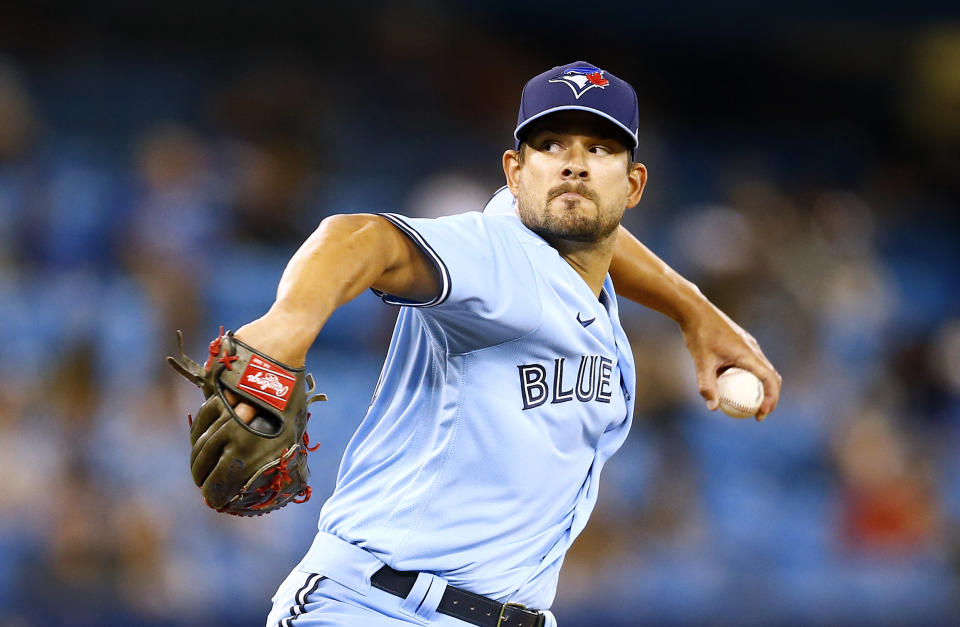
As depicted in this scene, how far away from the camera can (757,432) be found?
7.34m

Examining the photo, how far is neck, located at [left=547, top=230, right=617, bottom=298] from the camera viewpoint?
8.86 ft

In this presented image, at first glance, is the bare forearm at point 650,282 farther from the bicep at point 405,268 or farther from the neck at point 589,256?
the bicep at point 405,268

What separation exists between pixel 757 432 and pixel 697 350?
4311mm

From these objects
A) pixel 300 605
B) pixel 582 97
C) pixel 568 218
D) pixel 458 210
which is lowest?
pixel 300 605

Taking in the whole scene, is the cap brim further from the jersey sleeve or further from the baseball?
the baseball

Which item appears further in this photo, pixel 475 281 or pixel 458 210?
pixel 458 210

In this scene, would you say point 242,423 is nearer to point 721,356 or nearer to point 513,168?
point 513,168

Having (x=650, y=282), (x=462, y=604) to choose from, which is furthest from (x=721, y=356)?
(x=462, y=604)

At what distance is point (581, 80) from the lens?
2635 mm

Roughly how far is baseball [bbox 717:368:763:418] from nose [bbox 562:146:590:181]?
2.85 feet

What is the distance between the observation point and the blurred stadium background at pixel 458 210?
5.88m

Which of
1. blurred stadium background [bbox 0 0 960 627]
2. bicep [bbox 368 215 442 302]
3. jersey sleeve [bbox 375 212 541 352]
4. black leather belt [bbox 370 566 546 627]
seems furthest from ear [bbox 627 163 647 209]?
blurred stadium background [bbox 0 0 960 627]

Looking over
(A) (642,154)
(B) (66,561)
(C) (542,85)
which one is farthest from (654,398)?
(C) (542,85)

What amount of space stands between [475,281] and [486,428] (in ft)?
1.29
